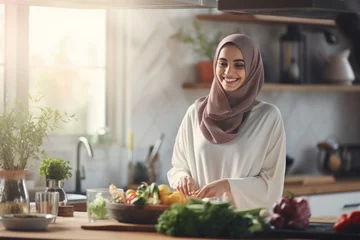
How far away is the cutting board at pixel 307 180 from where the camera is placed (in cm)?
606

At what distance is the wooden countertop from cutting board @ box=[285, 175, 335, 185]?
0.08ft

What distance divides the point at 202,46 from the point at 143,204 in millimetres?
2728

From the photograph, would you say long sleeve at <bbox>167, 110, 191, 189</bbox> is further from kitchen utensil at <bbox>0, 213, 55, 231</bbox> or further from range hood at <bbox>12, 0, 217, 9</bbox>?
kitchen utensil at <bbox>0, 213, 55, 231</bbox>

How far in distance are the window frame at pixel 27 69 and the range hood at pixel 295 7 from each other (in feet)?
6.43

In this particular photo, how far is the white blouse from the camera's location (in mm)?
3916

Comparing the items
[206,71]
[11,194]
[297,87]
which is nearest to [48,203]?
[11,194]

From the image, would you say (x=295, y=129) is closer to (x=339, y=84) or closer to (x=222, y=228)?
(x=339, y=84)

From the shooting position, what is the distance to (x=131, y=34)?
5699mm

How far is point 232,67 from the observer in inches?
159

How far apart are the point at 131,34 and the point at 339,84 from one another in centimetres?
186

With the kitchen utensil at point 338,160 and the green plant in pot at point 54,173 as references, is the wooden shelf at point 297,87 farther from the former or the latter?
the green plant in pot at point 54,173

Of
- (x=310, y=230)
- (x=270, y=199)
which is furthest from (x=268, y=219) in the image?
(x=270, y=199)

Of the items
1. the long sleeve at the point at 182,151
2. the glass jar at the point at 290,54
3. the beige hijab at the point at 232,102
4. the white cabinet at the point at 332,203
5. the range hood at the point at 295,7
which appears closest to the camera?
the range hood at the point at 295,7

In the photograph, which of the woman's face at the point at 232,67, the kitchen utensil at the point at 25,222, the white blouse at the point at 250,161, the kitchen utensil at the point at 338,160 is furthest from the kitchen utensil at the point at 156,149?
the kitchen utensil at the point at 25,222
